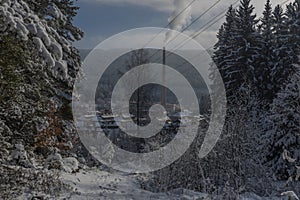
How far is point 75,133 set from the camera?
14.1 m

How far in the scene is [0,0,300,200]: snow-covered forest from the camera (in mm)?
5520

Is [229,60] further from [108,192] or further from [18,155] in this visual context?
[18,155]

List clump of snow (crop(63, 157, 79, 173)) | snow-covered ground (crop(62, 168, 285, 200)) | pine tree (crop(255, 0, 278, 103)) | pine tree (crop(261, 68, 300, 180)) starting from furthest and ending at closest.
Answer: pine tree (crop(255, 0, 278, 103)) → pine tree (crop(261, 68, 300, 180)) → clump of snow (crop(63, 157, 79, 173)) → snow-covered ground (crop(62, 168, 285, 200))

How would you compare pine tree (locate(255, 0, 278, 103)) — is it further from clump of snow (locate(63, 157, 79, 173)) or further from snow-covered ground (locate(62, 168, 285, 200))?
clump of snow (locate(63, 157, 79, 173))

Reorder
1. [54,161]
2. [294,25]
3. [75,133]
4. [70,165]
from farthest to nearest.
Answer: [294,25], [75,133], [70,165], [54,161]

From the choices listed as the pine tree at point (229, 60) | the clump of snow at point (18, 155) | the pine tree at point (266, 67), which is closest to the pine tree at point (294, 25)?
the pine tree at point (266, 67)

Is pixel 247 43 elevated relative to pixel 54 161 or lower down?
elevated

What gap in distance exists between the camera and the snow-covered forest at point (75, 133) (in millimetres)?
5520

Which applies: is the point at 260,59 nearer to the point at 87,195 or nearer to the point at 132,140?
the point at 132,140

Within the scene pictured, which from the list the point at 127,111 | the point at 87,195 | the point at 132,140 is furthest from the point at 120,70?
the point at 87,195

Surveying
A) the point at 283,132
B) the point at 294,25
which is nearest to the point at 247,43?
the point at 294,25

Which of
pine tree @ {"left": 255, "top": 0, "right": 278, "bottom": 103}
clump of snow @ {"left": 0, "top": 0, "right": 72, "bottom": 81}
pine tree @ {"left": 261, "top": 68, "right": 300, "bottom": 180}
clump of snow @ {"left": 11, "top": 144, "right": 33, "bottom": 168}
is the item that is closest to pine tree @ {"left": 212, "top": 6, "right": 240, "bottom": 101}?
pine tree @ {"left": 255, "top": 0, "right": 278, "bottom": 103}

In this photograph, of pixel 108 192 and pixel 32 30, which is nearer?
pixel 32 30

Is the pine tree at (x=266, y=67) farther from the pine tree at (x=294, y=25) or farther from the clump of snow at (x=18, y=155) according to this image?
the clump of snow at (x=18, y=155)
